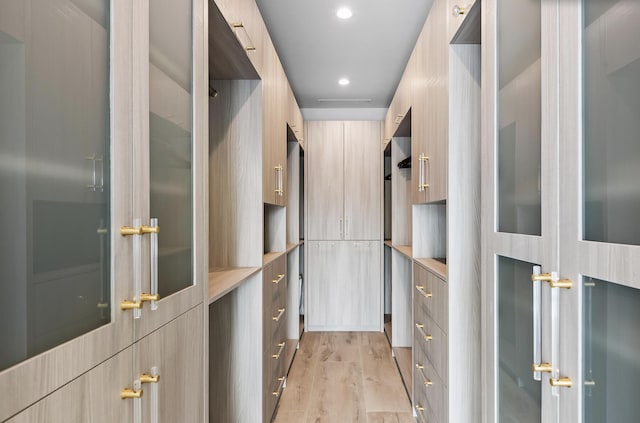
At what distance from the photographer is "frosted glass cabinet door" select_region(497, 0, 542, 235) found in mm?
1104

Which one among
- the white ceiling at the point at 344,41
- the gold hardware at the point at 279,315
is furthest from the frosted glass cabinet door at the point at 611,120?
the gold hardware at the point at 279,315

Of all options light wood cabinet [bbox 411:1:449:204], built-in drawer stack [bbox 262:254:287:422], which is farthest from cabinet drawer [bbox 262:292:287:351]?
light wood cabinet [bbox 411:1:449:204]

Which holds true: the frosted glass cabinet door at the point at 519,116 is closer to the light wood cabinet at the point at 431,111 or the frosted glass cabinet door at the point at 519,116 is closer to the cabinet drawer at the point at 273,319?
the light wood cabinet at the point at 431,111

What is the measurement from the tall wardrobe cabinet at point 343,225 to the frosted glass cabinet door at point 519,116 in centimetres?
345

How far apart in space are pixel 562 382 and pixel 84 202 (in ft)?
3.45

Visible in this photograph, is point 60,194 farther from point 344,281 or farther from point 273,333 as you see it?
point 344,281

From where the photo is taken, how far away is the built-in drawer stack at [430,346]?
2.03 meters

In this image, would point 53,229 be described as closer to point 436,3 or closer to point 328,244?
point 436,3

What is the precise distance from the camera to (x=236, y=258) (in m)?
2.35

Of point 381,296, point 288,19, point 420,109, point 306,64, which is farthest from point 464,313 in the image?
point 381,296

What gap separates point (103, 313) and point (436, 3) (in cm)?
213

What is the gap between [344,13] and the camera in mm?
2703

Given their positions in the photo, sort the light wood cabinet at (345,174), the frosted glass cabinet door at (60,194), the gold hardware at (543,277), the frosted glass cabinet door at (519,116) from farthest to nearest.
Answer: the light wood cabinet at (345,174) → the frosted glass cabinet door at (519,116) → the gold hardware at (543,277) → the frosted glass cabinet door at (60,194)

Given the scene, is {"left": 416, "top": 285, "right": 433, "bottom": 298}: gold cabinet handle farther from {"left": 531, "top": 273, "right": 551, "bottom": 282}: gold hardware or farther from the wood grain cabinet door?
the wood grain cabinet door
